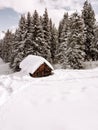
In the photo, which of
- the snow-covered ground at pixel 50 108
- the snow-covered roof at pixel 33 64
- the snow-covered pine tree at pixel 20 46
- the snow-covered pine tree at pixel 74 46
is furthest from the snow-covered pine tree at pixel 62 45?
the snow-covered ground at pixel 50 108

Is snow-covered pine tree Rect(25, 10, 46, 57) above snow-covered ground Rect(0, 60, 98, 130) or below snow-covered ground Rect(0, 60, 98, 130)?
above

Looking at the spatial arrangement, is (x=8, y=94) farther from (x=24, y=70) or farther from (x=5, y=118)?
(x=24, y=70)

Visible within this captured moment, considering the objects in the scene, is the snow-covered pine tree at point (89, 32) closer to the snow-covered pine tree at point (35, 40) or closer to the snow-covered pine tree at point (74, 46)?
the snow-covered pine tree at point (74, 46)

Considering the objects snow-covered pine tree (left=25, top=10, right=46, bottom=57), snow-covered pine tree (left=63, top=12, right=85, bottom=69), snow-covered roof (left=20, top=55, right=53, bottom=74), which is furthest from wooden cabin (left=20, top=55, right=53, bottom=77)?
snow-covered pine tree (left=25, top=10, right=46, bottom=57)

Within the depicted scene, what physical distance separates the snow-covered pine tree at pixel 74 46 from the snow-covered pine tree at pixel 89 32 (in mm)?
5233

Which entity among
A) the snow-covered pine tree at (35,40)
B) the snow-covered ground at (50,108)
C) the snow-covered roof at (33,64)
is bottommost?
the snow-covered ground at (50,108)

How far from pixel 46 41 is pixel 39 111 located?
2681 cm

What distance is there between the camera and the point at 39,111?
36.4ft

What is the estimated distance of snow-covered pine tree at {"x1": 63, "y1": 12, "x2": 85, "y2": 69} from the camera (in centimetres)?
2955

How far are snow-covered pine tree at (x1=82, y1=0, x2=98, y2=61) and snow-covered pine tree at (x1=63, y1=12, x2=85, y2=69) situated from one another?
17.2 ft

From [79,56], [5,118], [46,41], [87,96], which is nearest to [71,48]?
[79,56]

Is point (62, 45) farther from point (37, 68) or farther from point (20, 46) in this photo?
point (37, 68)

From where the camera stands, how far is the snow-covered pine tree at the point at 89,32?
118 ft

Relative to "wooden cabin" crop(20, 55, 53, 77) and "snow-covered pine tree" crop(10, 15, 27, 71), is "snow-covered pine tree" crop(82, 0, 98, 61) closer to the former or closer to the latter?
"snow-covered pine tree" crop(10, 15, 27, 71)
